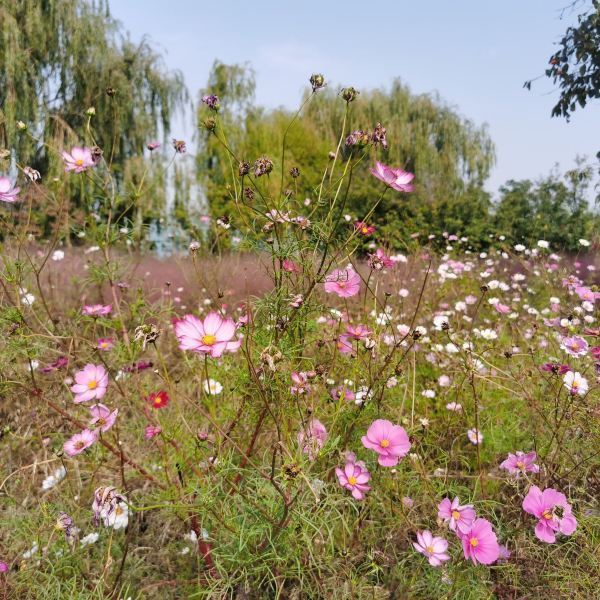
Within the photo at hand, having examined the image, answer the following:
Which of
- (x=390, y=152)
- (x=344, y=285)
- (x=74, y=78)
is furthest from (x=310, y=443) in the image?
(x=390, y=152)

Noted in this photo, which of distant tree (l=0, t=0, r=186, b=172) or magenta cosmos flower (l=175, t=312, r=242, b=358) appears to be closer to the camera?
magenta cosmos flower (l=175, t=312, r=242, b=358)

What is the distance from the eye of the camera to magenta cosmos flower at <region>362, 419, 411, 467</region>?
1.21 m

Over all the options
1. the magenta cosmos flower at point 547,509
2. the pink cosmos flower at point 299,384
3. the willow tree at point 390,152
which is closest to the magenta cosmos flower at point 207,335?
the pink cosmos flower at point 299,384

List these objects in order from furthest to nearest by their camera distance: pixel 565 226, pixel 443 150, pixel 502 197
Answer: pixel 443 150 < pixel 502 197 < pixel 565 226

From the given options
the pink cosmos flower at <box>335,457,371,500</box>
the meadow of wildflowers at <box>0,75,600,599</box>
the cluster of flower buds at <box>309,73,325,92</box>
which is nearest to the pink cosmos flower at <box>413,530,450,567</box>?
the meadow of wildflowers at <box>0,75,600,599</box>

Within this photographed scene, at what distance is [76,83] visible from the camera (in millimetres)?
7676

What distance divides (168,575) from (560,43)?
232 inches

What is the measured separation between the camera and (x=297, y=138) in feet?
34.1

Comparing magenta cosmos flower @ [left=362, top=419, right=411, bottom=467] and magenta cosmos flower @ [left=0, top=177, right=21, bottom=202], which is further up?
magenta cosmos flower @ [left=0, top=177, right=21, bottom=202]

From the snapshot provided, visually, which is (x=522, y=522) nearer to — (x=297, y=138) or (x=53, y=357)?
(x=53, y=357)

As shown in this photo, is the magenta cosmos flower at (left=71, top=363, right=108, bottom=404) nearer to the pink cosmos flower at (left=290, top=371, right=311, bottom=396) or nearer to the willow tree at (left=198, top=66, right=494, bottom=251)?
the pink cosmos flower at (left=290, top=371, right=311, bottom=396)

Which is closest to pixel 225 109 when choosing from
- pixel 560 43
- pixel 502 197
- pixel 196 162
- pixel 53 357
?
pixel 196 162

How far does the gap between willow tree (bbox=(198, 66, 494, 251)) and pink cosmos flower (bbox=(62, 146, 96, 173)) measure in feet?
16.1

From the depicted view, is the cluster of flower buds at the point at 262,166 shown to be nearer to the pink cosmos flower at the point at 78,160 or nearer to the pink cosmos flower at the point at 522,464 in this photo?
the pink cosmos flower at the point at 78,160
